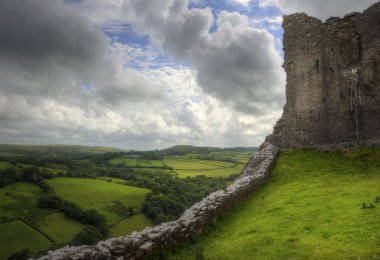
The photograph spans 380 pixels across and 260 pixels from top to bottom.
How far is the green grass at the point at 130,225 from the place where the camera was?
226 feet

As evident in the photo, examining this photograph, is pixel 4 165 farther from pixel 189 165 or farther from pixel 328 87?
pixel 328 87

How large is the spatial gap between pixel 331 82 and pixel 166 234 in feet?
69.5

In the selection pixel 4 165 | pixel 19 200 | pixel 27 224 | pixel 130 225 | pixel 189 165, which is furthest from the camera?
pixel 189 165

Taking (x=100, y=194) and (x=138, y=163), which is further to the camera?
(x=138, y=163)

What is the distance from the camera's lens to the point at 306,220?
12.1m

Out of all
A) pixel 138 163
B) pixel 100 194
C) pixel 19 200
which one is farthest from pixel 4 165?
pixel 138 163

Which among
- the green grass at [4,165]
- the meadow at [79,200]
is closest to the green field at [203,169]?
the meadow at [79,200]

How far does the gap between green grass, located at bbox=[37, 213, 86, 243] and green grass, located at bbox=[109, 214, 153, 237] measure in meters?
6.90

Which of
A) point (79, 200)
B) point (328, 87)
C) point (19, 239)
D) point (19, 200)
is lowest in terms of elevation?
point (19, 239)

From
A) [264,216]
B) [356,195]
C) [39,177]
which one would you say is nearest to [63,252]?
[264,216]

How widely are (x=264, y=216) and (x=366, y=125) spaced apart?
14707 mm

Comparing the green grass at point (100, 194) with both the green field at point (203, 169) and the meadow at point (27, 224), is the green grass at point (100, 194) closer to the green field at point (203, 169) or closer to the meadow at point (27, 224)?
the meadow at point (27, 224)

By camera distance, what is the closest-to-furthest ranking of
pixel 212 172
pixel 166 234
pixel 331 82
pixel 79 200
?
pixel 166 234 → pixel 331 82 → pixel 79 200 → pixel 212 172

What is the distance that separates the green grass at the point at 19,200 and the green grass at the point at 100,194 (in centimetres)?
539
